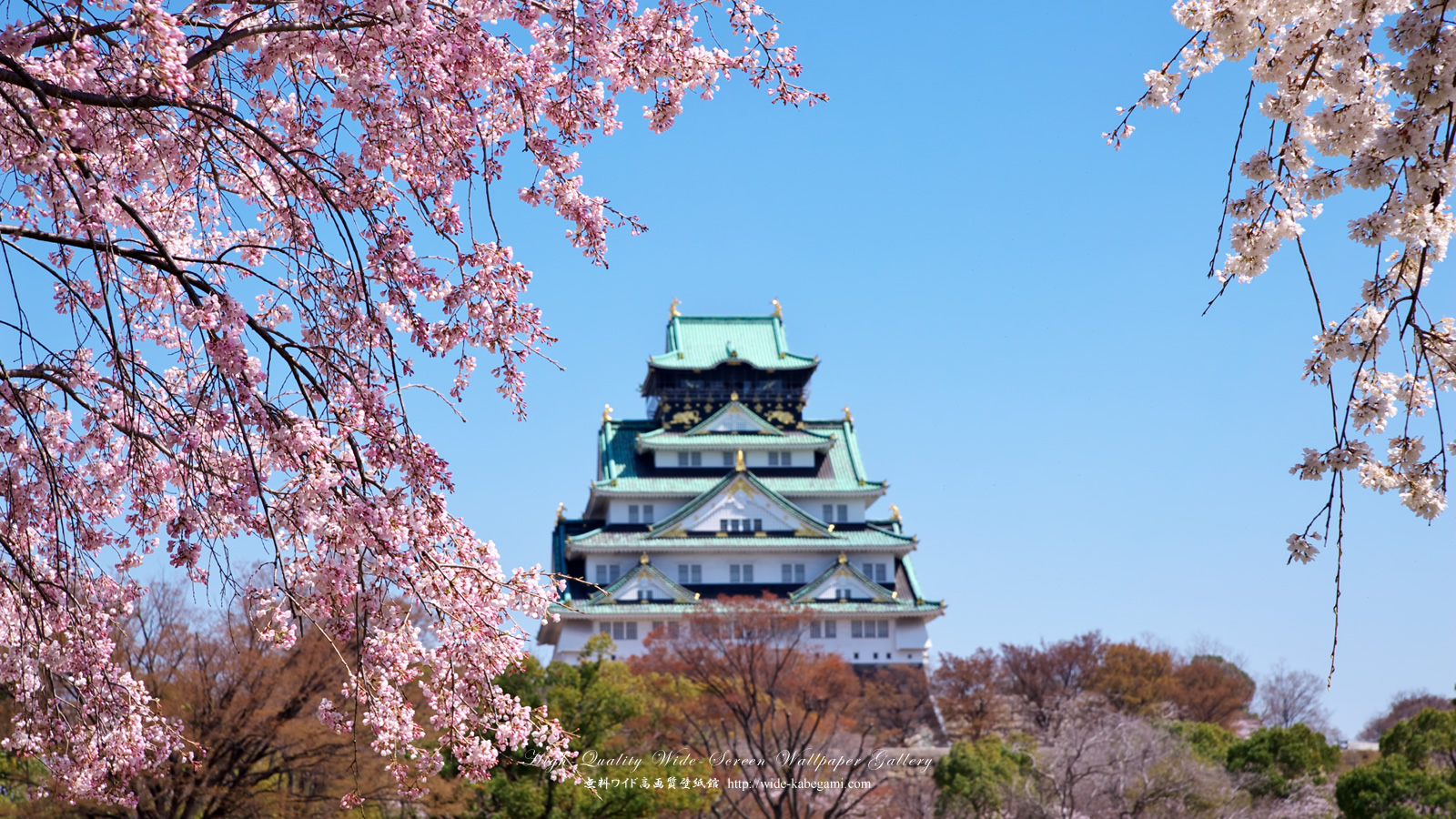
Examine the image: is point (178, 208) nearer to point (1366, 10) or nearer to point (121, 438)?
point (121, 438)

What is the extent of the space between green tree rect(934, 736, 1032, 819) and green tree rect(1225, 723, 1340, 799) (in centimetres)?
458

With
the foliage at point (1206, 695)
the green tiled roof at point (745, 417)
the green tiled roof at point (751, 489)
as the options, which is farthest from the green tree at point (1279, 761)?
the green tiled roof at point (745, 417)

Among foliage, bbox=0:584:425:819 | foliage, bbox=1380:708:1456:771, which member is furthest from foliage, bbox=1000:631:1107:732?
foliage, bbox=0:584:425:819

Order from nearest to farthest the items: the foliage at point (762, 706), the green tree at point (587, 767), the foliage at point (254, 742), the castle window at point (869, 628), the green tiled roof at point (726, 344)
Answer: the foliage at point (254, 742)
the green tree at point (587, 767)
the foliage at point (762, 706)
the castle window at point (869, 628)
the green tiled roof at point (726, 344)

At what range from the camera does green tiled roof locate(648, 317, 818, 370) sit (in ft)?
191

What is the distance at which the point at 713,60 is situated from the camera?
26.2 feet

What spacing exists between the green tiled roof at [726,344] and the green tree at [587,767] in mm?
27724

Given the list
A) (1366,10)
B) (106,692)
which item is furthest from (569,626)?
(1366,10)

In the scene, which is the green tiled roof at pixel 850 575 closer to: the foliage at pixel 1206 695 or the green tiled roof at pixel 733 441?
the green tiled roof at pixel 733 441

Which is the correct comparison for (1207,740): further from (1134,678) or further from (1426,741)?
(1134,678)

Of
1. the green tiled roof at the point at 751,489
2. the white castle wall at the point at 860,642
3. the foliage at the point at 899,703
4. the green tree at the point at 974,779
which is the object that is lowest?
the green tree at the point at 974,779

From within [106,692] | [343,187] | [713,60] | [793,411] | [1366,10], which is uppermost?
[793,411]

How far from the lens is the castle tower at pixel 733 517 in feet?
167

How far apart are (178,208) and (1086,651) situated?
4558cm
